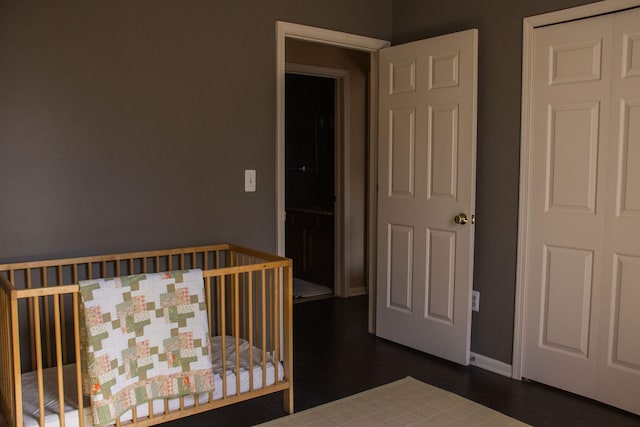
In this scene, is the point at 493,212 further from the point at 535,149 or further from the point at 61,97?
the point at 61,97

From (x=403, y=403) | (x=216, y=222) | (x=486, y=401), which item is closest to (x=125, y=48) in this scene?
(x=216, y=222)

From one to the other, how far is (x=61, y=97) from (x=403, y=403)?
217cm

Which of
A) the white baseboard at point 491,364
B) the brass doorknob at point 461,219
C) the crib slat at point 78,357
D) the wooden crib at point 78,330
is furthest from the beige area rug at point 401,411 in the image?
the brass doorknob at point 461,219

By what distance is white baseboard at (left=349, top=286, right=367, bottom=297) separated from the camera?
196 inches

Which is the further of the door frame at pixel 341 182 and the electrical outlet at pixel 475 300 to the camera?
the door frame at pixel 341 182

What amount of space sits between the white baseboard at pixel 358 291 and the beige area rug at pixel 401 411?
6.79 ft

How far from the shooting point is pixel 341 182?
488cm

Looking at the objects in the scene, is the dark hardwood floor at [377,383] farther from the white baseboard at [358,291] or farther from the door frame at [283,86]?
the white baseboard at [358,291]

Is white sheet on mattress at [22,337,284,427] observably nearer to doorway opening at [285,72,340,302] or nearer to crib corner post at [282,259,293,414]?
crib corner post at [282,259,293,414]

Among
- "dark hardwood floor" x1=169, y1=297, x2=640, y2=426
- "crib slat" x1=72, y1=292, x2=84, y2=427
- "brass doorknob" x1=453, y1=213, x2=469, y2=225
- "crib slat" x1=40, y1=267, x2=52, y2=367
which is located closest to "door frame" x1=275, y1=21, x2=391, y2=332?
"dark hardwood floor" x1=169, y1=297, x2=640, y2=426

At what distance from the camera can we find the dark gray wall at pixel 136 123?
246cm

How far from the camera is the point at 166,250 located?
2822mm

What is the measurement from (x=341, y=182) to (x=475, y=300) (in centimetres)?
192

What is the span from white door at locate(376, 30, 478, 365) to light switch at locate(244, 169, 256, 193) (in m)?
0.94
